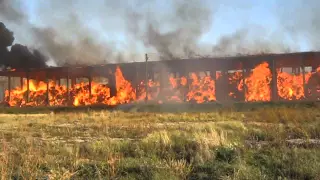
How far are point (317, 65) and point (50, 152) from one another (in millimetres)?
27861

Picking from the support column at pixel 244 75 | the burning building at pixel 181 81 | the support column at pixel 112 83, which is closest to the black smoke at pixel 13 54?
the burning building at pixel 181 81

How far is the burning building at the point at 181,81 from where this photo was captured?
2964 cm

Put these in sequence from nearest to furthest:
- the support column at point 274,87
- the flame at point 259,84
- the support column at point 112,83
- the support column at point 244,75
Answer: the support column at point 274,87, the flame at point 259,84, the support column at point 244,75, the support column at point 112,83

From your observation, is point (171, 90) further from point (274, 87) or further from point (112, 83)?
point (274, 87)

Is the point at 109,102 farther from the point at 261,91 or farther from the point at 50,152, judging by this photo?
the point at 50,152

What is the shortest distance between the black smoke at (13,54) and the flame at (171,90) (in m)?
2.38

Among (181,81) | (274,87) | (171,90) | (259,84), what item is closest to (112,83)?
(171,90)

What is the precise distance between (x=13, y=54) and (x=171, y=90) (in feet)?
61.8

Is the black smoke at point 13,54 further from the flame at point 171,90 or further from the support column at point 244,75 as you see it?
the support column at point 244,75

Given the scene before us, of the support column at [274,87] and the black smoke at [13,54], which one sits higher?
the black smoke at [13,54]

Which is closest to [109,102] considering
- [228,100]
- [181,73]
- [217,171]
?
[181,73]

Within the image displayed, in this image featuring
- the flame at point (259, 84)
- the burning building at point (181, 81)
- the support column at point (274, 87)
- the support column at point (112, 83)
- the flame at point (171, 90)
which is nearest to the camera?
the support column at point (274, 87)

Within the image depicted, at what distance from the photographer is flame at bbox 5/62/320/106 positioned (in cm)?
2977

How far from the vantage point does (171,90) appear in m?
33.3
